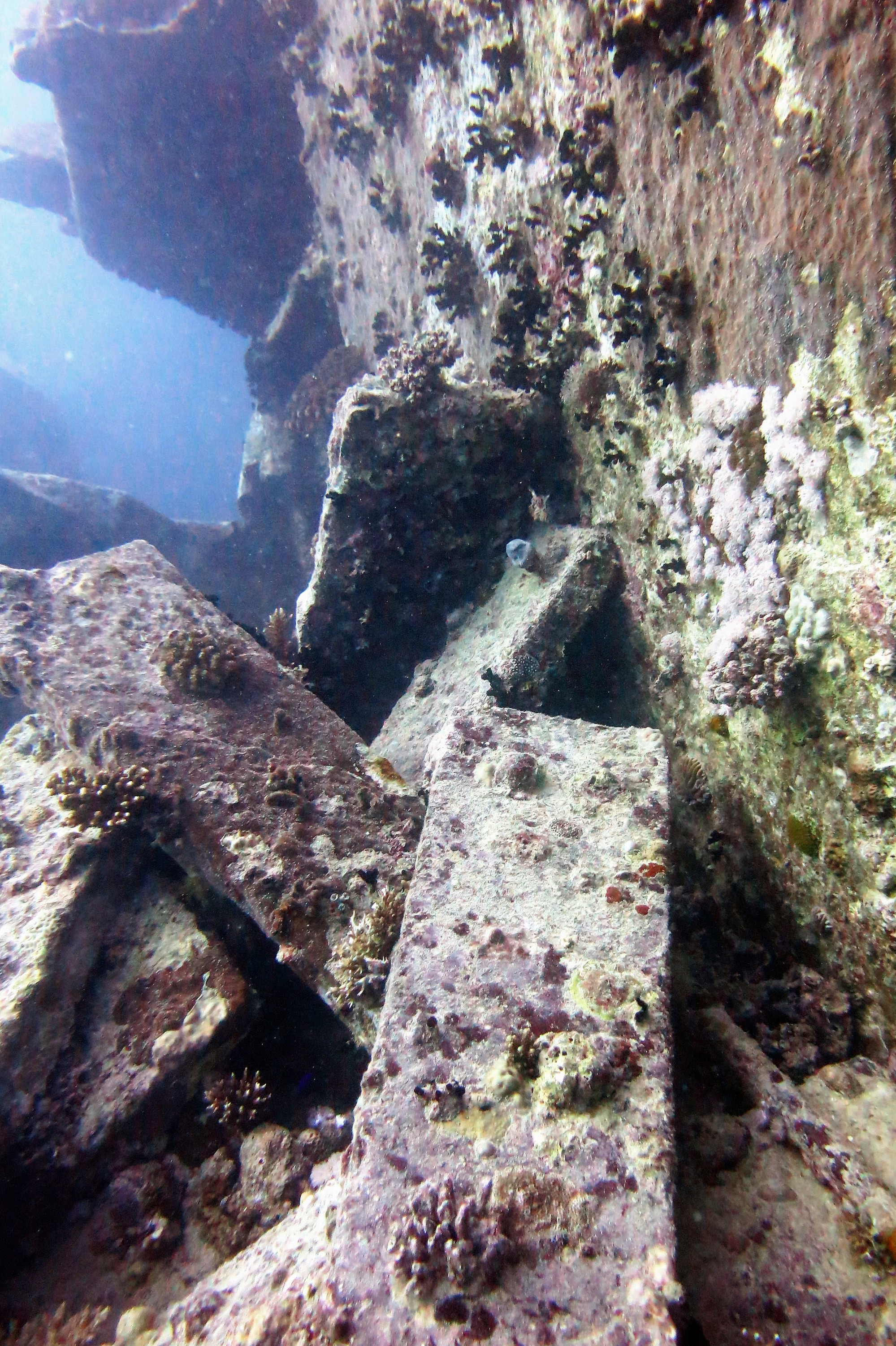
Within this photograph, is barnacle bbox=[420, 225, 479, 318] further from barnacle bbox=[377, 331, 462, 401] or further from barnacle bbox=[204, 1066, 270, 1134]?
barnacle bbox=[204, 1066, 270, 1134]

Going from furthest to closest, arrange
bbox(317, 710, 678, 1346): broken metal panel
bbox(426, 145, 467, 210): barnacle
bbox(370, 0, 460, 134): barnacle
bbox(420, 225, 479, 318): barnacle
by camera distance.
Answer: bbox(420, 225, 479, 318): barnacle < bbox(426, 145, 467, 210): barnacle < bbox(370, 0, 460, 134): barnacle < bbox(317, 710, 678, 1346): broken metal panel

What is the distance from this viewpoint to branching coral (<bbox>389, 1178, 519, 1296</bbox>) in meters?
2.04

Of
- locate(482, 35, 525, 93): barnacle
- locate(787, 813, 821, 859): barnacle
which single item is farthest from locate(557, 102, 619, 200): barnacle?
locate(787, 813, 821, 859): barnacle

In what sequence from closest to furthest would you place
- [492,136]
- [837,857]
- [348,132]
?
[837,857] < [492,136] < [348,132]

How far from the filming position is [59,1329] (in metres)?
3.16

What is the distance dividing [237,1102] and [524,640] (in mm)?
3849

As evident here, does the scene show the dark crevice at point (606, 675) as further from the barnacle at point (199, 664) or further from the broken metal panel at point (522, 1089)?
the barnacle at point (199, 664)

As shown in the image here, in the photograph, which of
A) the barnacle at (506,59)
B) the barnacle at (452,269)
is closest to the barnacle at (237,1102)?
the barnacle at (452,269)

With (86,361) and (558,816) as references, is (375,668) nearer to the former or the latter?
(558,816)

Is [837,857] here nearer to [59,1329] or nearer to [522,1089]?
[522,1089]

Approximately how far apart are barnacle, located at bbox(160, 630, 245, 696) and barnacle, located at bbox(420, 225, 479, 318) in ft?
16.5

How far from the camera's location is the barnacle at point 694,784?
4.08 meters

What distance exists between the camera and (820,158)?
99.7 inches

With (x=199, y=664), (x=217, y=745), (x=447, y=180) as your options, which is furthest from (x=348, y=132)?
(x=217, y=745)
